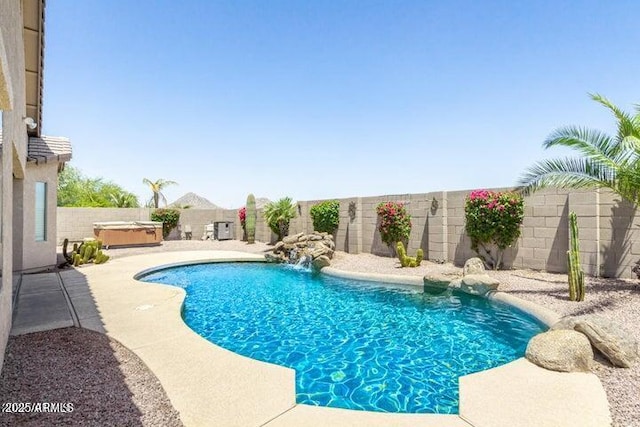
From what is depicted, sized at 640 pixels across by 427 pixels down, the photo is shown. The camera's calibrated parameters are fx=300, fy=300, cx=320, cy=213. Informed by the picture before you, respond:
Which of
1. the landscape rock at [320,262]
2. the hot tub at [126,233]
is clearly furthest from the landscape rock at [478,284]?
the hot tub at [126,233]

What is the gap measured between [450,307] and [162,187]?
30.6m

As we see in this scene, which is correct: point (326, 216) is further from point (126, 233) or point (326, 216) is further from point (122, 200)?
point (122, 200)

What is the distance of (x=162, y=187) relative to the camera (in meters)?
30.7

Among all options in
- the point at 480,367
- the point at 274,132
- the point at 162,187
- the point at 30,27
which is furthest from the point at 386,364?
the point at 162,187

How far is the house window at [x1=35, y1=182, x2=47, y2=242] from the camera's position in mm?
10367

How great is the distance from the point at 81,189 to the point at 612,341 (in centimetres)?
5534

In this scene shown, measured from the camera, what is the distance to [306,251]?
14141 mm

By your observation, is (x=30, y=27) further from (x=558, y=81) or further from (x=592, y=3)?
(x=558, y=81)

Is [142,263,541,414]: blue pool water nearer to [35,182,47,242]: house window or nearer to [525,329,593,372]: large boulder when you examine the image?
[525,329,593,372]: large boulder

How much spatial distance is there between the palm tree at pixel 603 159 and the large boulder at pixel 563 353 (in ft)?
18.2

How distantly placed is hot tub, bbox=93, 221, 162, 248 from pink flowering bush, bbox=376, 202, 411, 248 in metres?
13.9

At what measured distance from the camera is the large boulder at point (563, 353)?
3803 mm

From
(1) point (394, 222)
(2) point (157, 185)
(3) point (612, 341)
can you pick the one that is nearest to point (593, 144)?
(3) point (612, 341)

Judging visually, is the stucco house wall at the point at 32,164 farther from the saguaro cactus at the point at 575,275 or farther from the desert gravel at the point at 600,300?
the saguaro cactus at the point at 575,275
